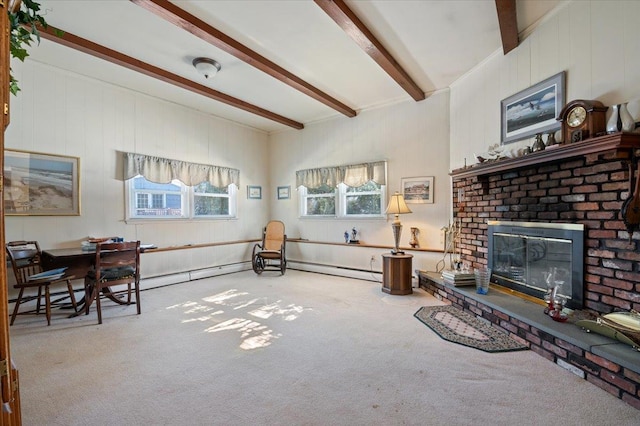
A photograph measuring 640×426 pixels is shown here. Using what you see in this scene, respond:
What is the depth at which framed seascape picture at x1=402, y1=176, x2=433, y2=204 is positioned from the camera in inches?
182

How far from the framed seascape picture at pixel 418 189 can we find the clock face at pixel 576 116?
2.17 meters

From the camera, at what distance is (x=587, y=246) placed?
95.3 inches

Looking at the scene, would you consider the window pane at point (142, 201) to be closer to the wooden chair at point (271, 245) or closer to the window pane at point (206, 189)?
the window pane at point (206, 189)

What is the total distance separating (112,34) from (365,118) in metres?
3.70

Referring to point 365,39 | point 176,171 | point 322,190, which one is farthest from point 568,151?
point 176,171

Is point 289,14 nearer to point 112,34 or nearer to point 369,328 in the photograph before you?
point 112,34

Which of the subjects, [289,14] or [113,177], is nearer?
[289,14]

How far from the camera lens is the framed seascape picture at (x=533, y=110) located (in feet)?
8.98

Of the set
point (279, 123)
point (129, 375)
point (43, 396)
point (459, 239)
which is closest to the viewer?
point (43, 396)

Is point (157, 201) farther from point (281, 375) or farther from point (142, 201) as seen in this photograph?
point (281, 375)

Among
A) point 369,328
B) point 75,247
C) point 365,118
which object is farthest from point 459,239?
point 75,247

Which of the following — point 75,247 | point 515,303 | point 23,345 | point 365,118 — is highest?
point 365,118

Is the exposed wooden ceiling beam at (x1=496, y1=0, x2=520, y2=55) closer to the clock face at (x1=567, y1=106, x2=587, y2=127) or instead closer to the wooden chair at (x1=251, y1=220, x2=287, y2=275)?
the clock face at (x1=567, y1=106, x2=587, y2=127)

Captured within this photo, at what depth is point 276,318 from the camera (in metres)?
3.22
